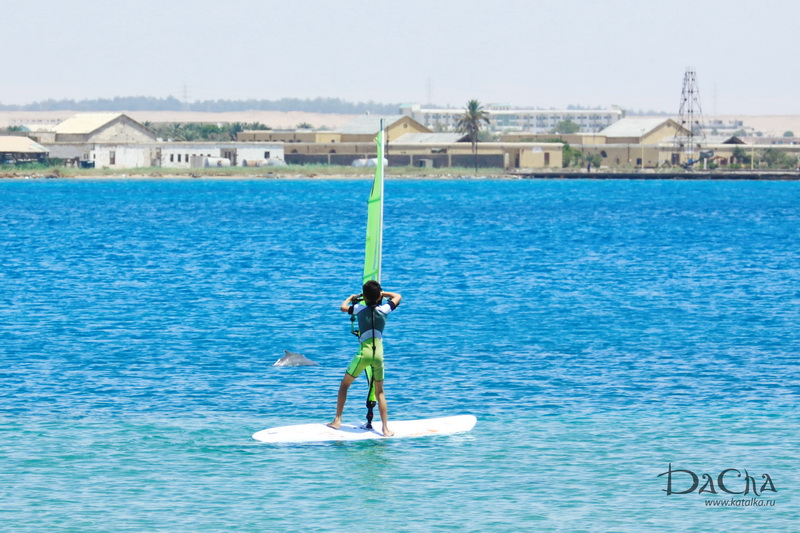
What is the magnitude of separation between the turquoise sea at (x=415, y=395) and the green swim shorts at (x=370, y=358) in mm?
1234

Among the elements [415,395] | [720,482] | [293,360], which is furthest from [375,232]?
[293,360]

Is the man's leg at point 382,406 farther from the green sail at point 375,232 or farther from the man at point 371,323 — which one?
the green sail at point 375,232

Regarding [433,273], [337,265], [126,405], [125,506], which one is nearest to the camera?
[125,506]

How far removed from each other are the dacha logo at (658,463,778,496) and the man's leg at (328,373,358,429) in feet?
14.7

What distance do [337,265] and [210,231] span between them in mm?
31265

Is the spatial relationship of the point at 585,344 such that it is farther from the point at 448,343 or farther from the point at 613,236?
the point at 613,236

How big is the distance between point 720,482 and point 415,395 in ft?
24.2

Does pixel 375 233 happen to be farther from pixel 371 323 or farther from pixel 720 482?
pixel 720 482

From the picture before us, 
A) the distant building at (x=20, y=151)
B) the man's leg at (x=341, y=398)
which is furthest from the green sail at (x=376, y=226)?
the distant building at (x=20, y=151)

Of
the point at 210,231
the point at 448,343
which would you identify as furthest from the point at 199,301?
the point at 210,231

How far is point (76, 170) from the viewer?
195250 mm

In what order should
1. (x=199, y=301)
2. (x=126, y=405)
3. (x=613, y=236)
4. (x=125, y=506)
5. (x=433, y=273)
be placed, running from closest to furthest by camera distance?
(x=125, y=506) < (x=126, y=405) < (x=199, y=301) < (x=433, y=273) < (x=613, y=236)

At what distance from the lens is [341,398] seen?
19344mm

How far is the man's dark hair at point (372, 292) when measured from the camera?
717 inches
